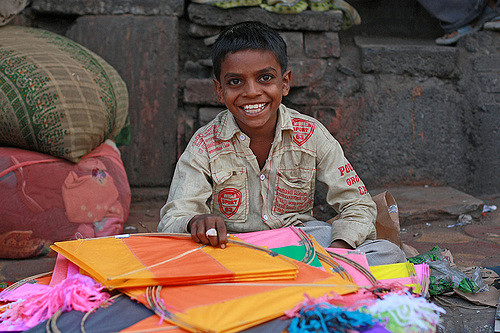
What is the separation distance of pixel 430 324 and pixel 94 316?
2.59ft

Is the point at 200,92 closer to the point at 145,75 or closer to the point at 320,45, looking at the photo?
the point at 145,75

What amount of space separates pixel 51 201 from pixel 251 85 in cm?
106

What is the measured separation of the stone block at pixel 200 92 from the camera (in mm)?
3123

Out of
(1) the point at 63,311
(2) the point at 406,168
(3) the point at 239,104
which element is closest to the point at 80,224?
(3) the point at 239,104

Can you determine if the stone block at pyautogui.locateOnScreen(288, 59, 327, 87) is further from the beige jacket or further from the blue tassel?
the blue tassel

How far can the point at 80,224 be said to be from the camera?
2443mm

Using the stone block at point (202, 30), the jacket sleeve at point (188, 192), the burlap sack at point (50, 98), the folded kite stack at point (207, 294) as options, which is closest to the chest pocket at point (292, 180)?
the jacket sleeve at point (188, 192)

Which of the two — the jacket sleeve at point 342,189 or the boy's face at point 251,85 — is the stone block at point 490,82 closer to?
the jacket sleeve at point 342,189

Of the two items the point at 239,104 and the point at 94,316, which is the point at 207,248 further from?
the point at 239,104

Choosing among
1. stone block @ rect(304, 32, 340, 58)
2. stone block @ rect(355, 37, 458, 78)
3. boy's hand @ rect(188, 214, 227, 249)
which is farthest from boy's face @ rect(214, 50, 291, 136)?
stone block @ rect(355, 37, 458, 78)

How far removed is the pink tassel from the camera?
135 cm

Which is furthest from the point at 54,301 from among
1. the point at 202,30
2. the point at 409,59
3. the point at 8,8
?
the point at 409,59

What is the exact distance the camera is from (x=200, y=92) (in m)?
3.14

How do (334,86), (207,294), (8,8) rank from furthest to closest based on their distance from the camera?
1. (334,86)
2. (8,8)
3. (207,294)
